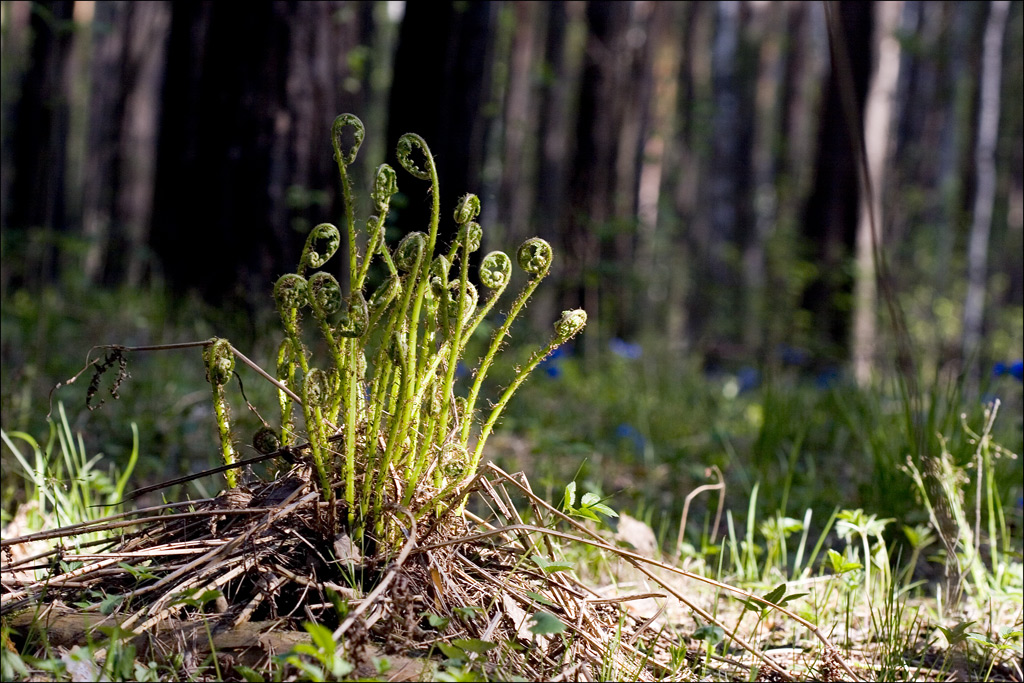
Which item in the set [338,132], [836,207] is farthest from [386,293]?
[836,207]

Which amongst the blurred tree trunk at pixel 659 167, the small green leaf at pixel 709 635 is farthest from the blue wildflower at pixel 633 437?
the blurred tree trunk at pixel 659 167

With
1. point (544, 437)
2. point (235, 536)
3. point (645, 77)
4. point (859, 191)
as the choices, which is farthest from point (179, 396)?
point (645, 77)

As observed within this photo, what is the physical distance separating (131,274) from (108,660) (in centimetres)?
708

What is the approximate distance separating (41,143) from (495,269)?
3.67 m

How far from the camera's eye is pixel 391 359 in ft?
5.09

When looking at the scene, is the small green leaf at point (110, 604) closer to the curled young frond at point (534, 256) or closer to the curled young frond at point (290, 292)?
the curled young frond at point (290, 292)

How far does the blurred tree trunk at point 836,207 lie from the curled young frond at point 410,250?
607 cm

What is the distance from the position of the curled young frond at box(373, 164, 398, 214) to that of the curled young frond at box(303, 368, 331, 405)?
333 millimetres

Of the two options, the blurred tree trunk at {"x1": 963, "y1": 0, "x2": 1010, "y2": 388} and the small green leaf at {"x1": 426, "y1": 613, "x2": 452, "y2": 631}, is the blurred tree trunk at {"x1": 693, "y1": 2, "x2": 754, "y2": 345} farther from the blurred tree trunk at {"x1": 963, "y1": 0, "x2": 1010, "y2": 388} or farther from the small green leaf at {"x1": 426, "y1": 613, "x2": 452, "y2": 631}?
the small green leaf at {"x1": 426, "y1": 613, "x2": 452, "y2": 631}

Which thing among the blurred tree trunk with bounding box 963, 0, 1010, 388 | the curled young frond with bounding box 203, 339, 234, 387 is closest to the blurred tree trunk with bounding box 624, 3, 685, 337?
the blurred tree trunk with bounding box 963, 0, 1010, 388

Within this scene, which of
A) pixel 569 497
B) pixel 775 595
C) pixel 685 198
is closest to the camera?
pixel 569 497

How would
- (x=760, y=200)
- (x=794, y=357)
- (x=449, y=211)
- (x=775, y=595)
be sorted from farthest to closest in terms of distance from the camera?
(x=760, y=200) < (x=794, y=357) < (x=449, y=211) < (x=775, y=595)

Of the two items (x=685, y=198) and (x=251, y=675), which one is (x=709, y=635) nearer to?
(x=251, y=675)

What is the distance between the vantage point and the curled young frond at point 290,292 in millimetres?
1505
